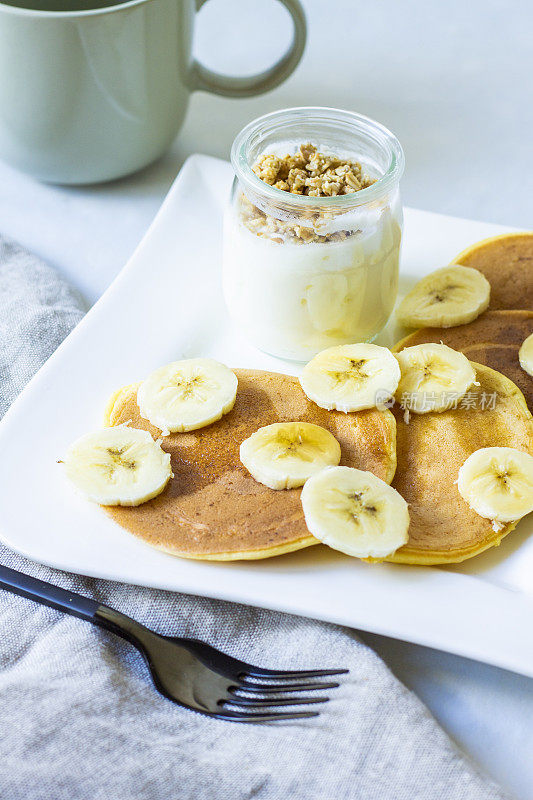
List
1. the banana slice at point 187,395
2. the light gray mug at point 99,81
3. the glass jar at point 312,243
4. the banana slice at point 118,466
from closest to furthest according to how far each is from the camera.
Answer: the banana slice at point 118,466 < the banana slice at point 187,395 < the glass jar at point 312,243 < the light gray mug at point 99,81

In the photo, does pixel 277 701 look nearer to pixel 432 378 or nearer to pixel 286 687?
pixel 286 687

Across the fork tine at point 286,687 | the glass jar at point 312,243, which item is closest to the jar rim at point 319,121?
the glass jar at point 312,243

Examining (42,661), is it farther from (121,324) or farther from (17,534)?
(121,324)

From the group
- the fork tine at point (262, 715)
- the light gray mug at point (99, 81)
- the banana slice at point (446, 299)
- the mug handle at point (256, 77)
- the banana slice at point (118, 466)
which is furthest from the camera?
the mug handle at point (256, 77)

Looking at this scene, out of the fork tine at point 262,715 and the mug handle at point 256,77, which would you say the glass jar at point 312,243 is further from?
the fork tine at point 262,715

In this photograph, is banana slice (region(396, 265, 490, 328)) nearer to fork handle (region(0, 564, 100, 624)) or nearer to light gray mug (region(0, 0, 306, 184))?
light gray mug (region(0, 0, 306, 184))

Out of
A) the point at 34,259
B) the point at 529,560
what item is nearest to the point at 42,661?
the point at 529,560

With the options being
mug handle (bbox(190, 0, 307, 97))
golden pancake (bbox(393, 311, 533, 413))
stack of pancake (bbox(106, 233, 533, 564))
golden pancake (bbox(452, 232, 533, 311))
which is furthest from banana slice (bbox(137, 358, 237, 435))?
mug handle (bbox(190, 0, 307, 97))
